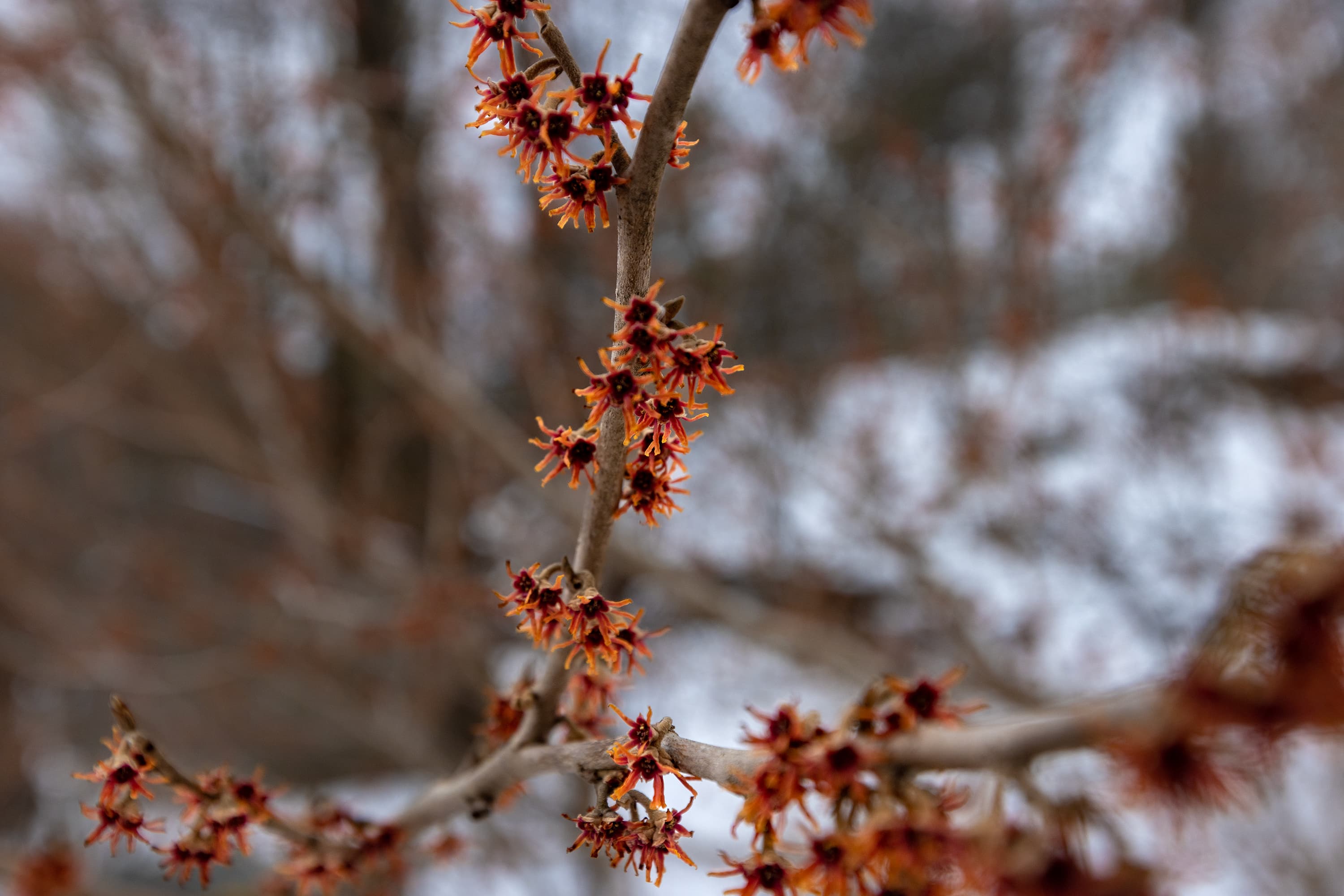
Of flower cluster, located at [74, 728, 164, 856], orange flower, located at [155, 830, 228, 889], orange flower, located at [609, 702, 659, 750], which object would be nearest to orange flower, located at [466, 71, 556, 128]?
orange flower, located at [609, 702, 659, 750]

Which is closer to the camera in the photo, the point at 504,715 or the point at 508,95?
the point at 508,95

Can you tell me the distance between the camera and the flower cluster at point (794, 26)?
24.8 inches

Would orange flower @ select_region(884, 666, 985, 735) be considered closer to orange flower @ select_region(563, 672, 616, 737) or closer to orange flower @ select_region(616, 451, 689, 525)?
orange flower @ select_region(616, 451, 689, 525)

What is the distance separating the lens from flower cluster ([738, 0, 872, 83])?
2.06 ft

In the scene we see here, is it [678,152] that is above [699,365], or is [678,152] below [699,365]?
above

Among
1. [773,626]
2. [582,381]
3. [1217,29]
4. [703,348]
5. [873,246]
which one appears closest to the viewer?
[703,348]

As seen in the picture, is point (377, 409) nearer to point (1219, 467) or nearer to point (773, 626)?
point (773, 626)

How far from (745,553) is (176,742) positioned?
5.22 m

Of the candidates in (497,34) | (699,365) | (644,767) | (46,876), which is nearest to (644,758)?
(644,767)

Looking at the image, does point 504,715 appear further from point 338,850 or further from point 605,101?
point 605,101

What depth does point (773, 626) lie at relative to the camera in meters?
3.78

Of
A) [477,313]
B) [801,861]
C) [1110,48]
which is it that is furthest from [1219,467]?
[801,861]

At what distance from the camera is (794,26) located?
0.64 metres

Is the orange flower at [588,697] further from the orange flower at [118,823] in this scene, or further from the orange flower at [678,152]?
the orange flower at [678,152]
